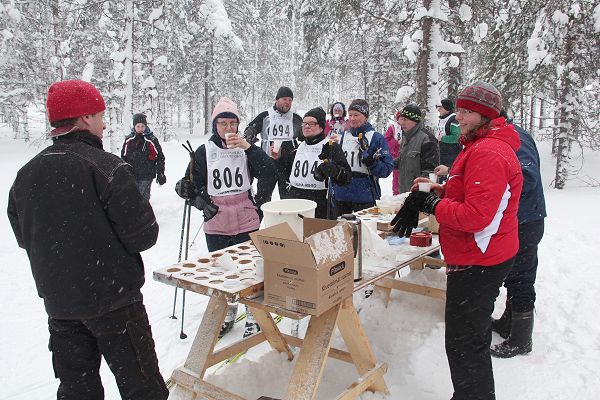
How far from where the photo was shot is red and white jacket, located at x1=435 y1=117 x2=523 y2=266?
104 inches

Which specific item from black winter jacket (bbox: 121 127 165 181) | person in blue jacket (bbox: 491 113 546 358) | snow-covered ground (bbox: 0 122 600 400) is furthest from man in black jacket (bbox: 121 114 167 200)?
person in blue jacket (bbox: 491 113 546 358)

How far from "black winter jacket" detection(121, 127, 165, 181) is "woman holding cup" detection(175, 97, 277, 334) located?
544cm

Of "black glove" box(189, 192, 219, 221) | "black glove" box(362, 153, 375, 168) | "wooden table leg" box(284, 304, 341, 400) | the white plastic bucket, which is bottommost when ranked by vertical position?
"wooden table leg" box(284, 304, 341, 400)

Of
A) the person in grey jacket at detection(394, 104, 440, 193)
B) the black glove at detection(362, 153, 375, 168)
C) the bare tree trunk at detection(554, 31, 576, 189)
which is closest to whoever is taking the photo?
the black glove at detection(362, 153, 375, 168)

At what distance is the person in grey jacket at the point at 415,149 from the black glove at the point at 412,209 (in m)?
3.01

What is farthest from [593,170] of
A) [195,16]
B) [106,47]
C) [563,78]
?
[106,47]

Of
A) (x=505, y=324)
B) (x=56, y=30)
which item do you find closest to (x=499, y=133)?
(x=505, y=324)

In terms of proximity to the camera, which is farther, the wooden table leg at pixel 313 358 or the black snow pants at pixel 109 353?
the wooden table leg at pixel 313 358

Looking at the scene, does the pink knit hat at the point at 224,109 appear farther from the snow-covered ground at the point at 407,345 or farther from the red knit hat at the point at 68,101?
the snow-covered ground at the point at 407,345

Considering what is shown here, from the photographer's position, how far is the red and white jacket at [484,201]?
265 centimetres

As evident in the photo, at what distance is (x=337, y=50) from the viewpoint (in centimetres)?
3822

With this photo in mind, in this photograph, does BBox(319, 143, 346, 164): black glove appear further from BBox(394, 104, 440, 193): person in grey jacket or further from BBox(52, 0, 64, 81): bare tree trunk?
BBox(52, 0, 64, 81): bare tree trunk

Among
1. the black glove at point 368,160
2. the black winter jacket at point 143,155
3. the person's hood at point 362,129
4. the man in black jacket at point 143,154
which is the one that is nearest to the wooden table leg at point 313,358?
the black glove at point 368,160

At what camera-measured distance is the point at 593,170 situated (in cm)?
1669
